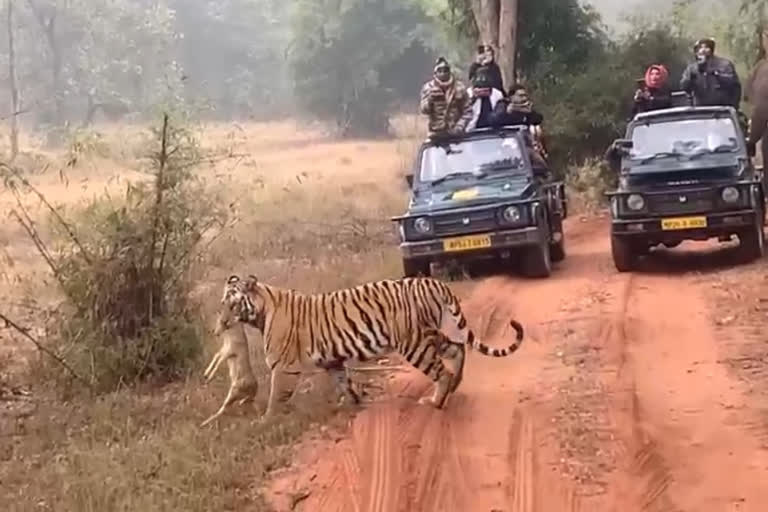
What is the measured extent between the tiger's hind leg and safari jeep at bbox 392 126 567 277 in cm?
467

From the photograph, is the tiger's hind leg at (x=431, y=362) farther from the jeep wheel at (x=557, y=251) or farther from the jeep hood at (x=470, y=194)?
the jeep wheel at (x=557, y=251)

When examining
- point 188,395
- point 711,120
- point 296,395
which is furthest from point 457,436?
point 711,120

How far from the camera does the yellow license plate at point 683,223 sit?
13719mm

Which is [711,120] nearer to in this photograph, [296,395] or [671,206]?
[671,206]

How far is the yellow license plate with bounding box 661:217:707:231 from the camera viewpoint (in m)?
13.7

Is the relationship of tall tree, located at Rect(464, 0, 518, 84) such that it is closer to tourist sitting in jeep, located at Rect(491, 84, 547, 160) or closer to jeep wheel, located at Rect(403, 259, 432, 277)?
tourist sitting in jeep, located at Rect(491, 84, 547, 160)

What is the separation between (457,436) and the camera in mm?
8453

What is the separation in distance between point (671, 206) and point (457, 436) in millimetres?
6202

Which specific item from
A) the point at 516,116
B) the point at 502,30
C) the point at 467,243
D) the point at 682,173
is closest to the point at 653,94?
the point at 516,116

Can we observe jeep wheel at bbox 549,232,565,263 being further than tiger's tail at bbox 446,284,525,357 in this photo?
Yes

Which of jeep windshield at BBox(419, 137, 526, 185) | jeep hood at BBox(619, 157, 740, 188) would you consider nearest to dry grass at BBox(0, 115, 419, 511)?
jeep windshield at BBox(419, 137, 526, 185)

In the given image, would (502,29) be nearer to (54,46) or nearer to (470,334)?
(470,334)

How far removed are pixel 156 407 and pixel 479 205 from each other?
5128 millimetres

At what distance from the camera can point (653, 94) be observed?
55.1 ft
